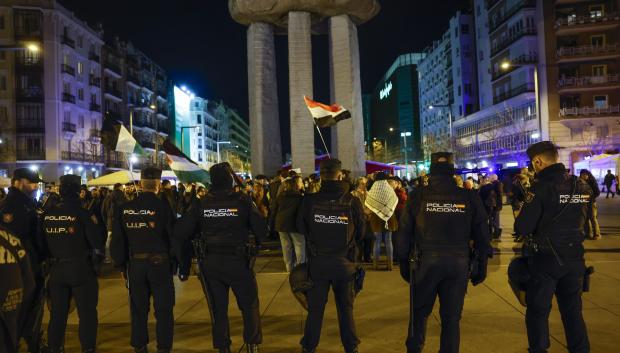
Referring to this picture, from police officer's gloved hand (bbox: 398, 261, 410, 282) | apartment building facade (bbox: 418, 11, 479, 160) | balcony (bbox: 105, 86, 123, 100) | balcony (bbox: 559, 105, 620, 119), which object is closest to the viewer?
police officer's gloved hand (bbox: 398, 261, 410, 282)

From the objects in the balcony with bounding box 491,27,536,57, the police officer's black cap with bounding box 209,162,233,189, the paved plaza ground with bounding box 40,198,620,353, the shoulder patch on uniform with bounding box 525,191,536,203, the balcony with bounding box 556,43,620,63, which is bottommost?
the paved plaza ground with bounding box 40,198,620,353

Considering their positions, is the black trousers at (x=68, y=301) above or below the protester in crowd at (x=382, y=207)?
below

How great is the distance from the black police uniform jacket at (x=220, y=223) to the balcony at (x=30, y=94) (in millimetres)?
54652

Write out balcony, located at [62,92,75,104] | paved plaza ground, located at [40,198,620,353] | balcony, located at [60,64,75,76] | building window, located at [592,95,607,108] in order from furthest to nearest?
balcony, located at [62,92,75,104], balcony, located at [60,64,75,76], building window, located at [592,95,607,108], paved plaza ground, located at [40,198,620,353]

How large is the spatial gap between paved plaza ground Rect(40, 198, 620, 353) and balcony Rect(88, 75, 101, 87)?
2217 inches

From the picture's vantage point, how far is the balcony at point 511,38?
162 feet

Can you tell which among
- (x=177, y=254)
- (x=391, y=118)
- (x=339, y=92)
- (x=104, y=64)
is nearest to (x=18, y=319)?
(x=177, y=254)

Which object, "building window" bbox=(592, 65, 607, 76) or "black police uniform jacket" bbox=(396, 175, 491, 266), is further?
"building window" bbox=(592, 65, 607, 76)

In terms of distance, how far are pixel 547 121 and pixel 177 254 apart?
47532 millimetres

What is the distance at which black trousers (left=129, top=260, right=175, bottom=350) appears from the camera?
5.61m

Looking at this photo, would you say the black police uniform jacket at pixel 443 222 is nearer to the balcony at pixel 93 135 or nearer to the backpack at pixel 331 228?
the backpack at pixel 331 228

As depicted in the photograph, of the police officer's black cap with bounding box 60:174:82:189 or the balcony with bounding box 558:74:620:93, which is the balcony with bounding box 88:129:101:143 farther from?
the police officer's black cap with bounding box 60:174:82:189

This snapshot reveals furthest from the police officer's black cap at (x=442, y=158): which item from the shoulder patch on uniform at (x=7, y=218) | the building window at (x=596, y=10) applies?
the building window at (x=596, y=10)

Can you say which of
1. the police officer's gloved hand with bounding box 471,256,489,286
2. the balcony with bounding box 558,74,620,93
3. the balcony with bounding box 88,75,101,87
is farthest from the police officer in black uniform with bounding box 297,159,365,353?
the balcony with bounding box 88,75,101,87
